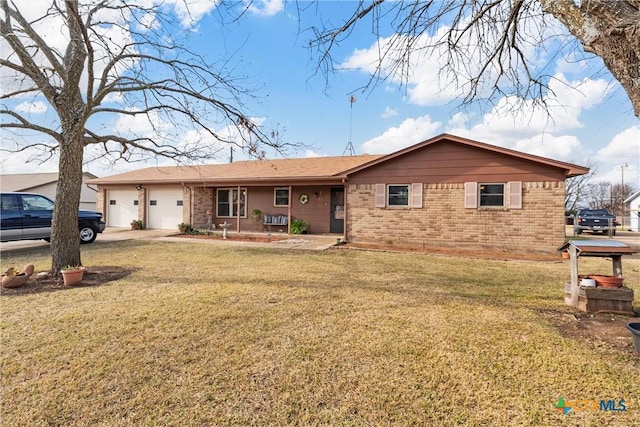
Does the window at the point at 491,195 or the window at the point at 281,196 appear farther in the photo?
the window at the point at 281,196

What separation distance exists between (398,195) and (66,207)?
9.68 meters

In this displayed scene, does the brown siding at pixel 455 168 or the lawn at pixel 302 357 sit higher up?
the brown siding at pixel 455 168

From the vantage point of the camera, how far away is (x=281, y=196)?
1550 centimetres

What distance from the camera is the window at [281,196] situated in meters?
15.4

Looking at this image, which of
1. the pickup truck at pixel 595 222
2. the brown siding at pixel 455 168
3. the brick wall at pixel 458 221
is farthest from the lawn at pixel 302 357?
the pickup truck at pixel 595 222

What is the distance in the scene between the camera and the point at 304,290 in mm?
5324

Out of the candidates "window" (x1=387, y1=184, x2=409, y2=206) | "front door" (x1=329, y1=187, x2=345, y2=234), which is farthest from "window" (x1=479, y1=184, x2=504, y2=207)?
"front door" (x1=329, y1=187, x2=345, y2=234)

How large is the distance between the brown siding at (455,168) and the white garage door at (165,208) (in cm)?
1051

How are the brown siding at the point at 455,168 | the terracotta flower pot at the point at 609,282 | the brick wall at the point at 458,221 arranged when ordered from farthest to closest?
the brown siding at the point at 455,168 < the brick wall at the point at 458,221 < the terracotta flower pot at the point at 609,282

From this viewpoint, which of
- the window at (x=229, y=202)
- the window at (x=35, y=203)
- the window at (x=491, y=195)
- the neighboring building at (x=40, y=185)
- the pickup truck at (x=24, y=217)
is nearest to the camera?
the pickup truck at (x=24, y=217)

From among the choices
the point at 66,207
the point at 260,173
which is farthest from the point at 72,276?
the point at 260,173

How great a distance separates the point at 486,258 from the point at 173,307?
8.59m

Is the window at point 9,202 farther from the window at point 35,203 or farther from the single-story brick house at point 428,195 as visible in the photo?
the single-story brick house at point 428,195

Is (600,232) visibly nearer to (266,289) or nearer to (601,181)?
(266,289)
